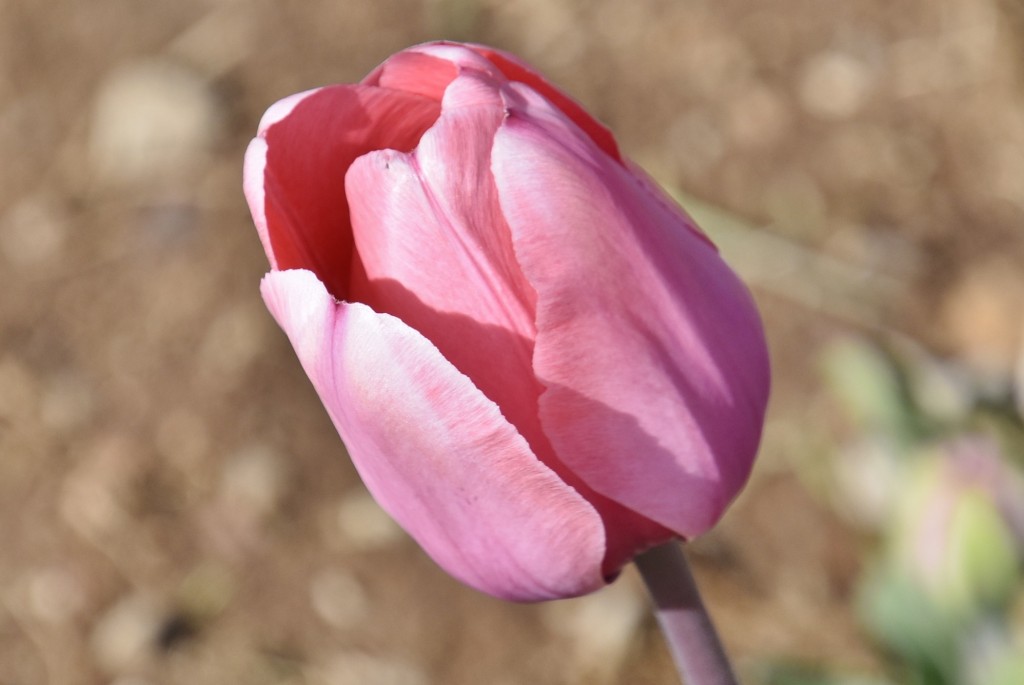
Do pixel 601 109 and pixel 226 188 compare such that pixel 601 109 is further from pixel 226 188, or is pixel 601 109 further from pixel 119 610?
pixel 119 610

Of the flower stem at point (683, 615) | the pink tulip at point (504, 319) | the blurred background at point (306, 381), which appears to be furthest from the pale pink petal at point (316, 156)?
the blurred background at point (306, 381)

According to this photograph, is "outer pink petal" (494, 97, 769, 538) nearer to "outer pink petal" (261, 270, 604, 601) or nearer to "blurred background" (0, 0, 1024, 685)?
"outer pink petal" (261, 270, 604, 601)

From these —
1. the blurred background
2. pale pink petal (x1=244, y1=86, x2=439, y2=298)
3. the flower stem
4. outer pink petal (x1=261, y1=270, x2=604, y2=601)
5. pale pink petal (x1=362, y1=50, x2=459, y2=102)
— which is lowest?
the blurred background

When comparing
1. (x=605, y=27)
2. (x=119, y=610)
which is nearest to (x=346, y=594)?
(x=119, y=610)

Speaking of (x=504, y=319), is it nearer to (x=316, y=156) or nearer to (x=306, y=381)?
(x=316, y=156)

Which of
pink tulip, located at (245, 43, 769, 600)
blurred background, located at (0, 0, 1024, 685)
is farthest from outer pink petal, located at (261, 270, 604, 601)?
blurred background, located at (0, 0, 1024, 685)

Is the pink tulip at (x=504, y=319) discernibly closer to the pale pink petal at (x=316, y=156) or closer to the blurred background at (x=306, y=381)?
the pale pink petal at (x=316, y=156)
